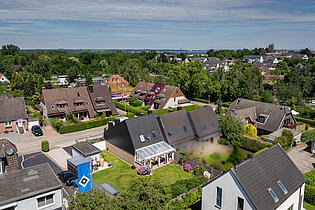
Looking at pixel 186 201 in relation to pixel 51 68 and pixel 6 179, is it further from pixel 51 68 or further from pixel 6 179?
pixel 51 68

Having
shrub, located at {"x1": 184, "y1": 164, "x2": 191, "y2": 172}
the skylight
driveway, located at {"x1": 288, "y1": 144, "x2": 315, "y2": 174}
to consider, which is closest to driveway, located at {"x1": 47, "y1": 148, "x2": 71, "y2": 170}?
shrub, located at {"x1": 184, "y1": 164, "x2": 191, "y2": 172}

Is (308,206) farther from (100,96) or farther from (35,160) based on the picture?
(100,96)

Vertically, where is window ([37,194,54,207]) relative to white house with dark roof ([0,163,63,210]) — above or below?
below

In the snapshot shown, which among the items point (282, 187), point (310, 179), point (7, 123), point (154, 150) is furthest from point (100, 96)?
point (282, 187)

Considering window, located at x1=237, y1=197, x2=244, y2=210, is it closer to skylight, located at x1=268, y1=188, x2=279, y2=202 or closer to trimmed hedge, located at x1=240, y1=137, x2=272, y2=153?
skylight, located at x1=268, y1=188, x2=279, y2=202

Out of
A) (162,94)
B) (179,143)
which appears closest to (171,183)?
(179,143)

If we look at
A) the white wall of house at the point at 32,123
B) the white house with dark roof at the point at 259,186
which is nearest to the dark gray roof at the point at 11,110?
the white wall of house at the point at 32,123

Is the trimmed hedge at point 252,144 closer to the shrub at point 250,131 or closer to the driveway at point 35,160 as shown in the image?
the shrub at point 250,131
